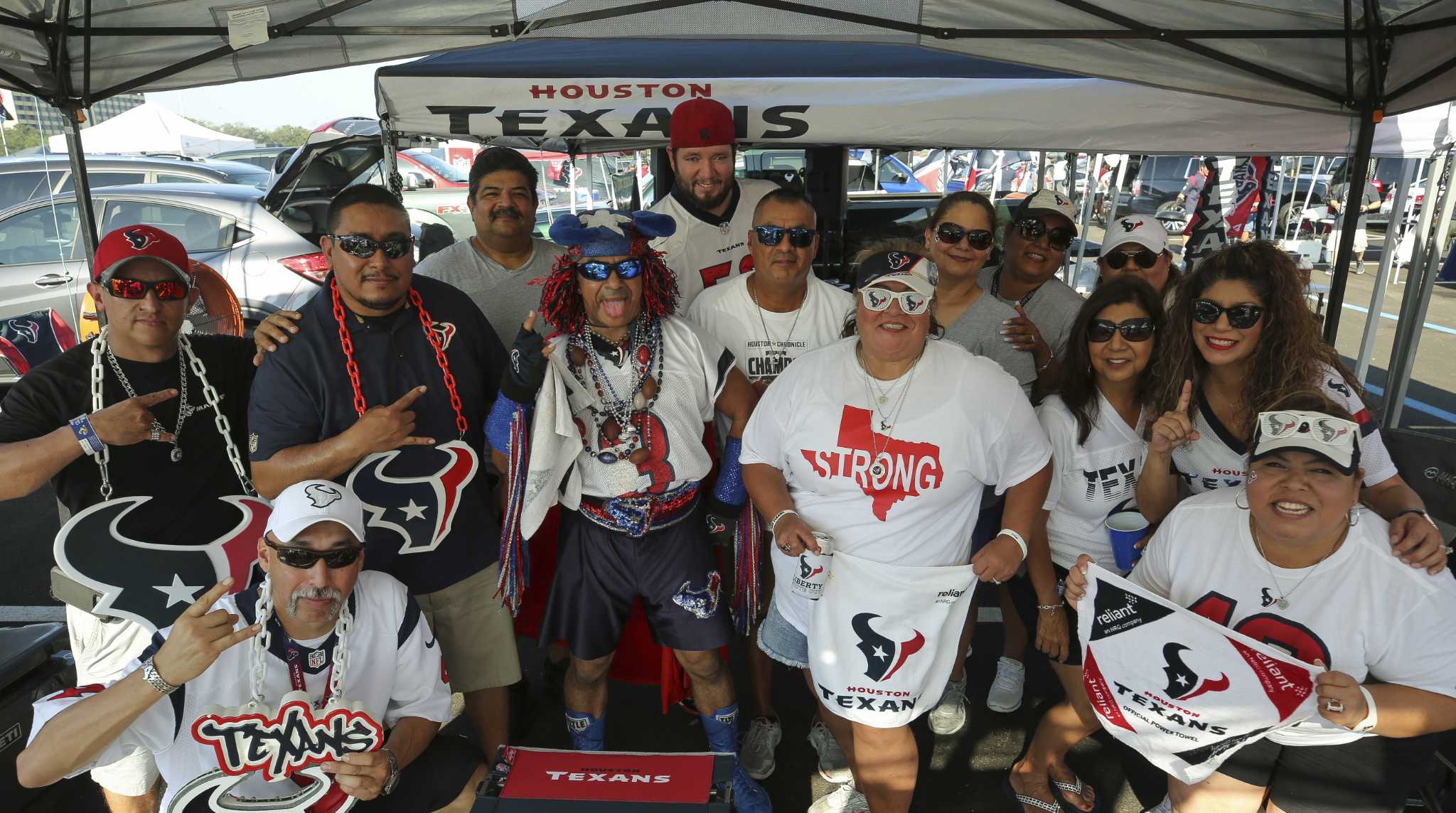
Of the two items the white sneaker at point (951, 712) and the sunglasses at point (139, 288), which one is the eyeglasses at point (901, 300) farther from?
the sunglasses at point (139, 288)

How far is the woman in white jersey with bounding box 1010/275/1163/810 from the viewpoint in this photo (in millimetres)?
2566

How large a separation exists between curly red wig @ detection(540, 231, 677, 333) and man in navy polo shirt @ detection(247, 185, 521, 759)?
268mm

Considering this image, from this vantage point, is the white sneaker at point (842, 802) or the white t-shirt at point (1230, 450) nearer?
the white t-shirt at point (1230, 450)

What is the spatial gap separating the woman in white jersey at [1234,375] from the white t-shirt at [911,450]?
429 mm

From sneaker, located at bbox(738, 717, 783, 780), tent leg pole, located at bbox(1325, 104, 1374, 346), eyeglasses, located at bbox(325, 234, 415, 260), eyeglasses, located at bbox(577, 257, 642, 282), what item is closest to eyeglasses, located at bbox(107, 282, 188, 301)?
eyeglasses, located at bbox(325, 234, 415, 260)

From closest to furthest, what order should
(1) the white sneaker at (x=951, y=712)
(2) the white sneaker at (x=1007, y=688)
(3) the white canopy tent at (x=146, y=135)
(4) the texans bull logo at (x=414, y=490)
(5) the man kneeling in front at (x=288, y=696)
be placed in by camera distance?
(5) the man kneeling in front at (x=288, y=696), (4) the texans bull logo at (x=414, y=490), (1) the white sneaker at (x=951, y=712), (2) the white sneaker at (x=1007, y=688), (3) the white canopy tent at (x=146, y=135)

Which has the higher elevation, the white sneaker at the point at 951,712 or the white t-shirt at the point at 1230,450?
the white t-shirt at the point at 1230,450

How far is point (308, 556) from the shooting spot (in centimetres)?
207

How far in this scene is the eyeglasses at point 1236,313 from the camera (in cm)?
243

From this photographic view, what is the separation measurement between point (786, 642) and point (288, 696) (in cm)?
139

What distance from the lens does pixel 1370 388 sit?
788 centimetres

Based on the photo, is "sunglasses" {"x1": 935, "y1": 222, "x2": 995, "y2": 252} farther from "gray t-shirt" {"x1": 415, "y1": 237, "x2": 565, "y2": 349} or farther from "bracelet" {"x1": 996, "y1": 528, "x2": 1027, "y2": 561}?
"gray t-shirt" {"x1": 415, "y1": 237, "x2": 565, "y2": 349}

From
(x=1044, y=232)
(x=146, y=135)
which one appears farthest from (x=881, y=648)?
(x=146, y=135)

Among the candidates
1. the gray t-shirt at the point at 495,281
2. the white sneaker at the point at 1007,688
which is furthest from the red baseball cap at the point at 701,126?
the white sneaker at the point at 1007,688
